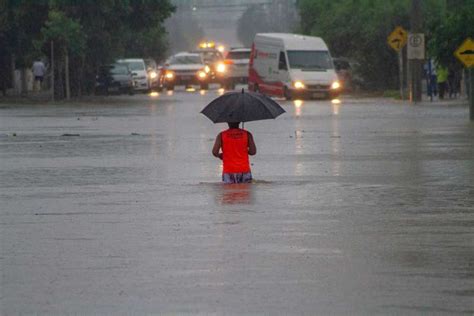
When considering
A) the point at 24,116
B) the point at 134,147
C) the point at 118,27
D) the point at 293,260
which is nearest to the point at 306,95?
the point at 118,27

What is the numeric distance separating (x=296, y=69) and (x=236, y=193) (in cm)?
3929

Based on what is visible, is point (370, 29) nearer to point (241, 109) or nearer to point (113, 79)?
point (113, 79)

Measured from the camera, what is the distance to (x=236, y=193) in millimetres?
19312

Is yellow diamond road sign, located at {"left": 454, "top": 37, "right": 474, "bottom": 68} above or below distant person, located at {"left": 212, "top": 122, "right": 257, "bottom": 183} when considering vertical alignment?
above

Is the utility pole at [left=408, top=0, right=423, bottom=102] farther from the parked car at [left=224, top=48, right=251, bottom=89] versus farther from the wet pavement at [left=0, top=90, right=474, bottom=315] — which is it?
the parked car at [left=224, top=48, right=251, bottom=89]

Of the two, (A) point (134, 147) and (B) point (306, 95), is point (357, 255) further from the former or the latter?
(B) point (306, 95)

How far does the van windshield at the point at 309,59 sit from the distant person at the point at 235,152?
1504 inches

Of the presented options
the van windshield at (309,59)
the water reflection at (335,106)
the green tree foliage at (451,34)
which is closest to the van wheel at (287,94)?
the van windshield at (309,59)

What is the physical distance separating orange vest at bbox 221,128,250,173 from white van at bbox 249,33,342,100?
1470 inches

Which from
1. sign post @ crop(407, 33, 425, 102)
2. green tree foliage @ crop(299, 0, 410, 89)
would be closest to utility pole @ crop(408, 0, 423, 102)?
sign post @ crop(407, 33, 425, 102)

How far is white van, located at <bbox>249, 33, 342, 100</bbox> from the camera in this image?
58094mm

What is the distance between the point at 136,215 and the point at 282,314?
6.66 meters

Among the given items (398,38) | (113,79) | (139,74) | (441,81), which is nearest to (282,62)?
(398,38)

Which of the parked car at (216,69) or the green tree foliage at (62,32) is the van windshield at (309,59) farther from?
the parked car at (216,69)
